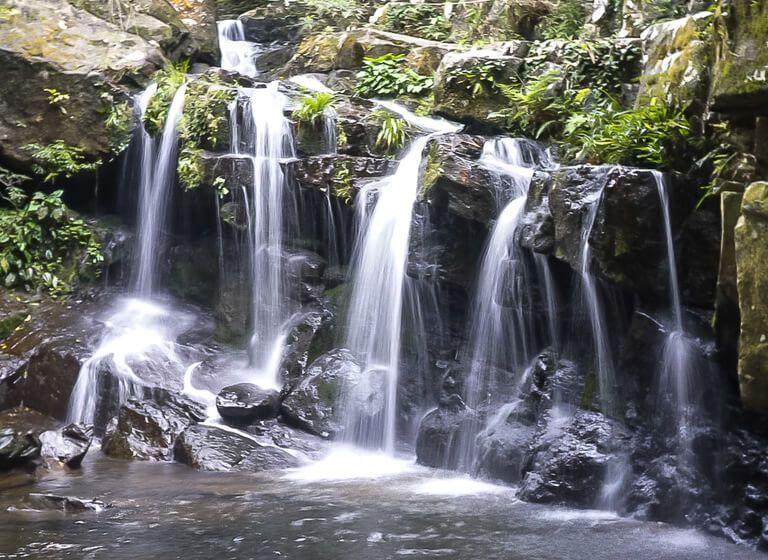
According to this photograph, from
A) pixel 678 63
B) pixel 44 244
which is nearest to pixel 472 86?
pixel 678 63

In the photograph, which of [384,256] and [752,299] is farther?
[384,256]

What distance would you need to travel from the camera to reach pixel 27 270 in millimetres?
11570

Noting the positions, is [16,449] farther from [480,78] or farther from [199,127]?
[480,78]

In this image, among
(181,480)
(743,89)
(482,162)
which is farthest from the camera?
(482,162)

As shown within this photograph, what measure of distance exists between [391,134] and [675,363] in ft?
18.2

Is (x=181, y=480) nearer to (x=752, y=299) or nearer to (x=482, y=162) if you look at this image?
(x=482, y=162)

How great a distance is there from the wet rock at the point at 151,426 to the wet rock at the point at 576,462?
4.16m

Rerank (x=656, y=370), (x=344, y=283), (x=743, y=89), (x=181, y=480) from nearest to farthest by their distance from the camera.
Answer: (x=743, y=89) < (x=656, y=370) < (x=181, y=480) < (x=344, y=283)

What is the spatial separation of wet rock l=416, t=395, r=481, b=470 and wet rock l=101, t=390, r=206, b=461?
2.77m

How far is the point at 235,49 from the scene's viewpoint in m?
16.7

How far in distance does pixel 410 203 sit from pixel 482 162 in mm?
1195

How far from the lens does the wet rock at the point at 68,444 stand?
8039 millimetres

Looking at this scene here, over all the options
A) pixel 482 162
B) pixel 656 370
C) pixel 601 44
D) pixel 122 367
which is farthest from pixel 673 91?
pixel 122 367

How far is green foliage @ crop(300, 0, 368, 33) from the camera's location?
16.7 meters
